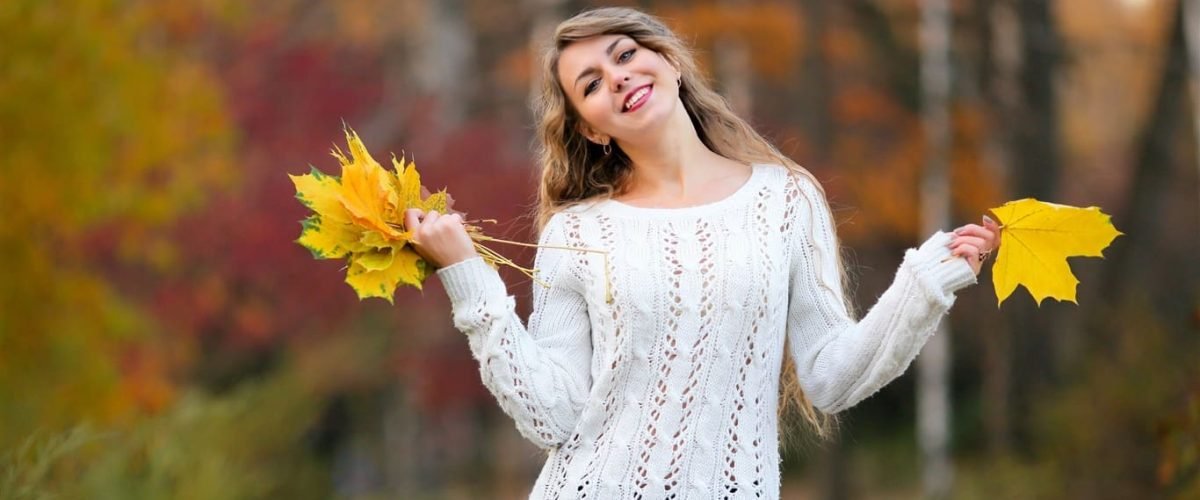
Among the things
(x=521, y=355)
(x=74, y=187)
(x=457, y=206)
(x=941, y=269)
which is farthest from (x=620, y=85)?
(x=457, y=206)

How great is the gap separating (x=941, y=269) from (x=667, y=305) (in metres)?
0.60

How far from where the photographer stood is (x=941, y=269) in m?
3.64

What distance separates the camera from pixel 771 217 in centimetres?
391

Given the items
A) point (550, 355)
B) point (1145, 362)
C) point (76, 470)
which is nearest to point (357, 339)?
point (1145, 362)

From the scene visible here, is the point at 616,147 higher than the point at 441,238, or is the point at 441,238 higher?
the point at 616,147

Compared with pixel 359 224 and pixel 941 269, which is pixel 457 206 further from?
pixel 941 269

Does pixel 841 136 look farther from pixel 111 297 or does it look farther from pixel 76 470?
pixel 76 470

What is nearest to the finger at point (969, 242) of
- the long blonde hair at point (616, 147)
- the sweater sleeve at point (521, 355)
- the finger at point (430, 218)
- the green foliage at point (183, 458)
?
the long blonde hair at point (616, 147)

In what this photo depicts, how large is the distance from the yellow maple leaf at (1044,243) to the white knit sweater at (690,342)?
0.36 feet

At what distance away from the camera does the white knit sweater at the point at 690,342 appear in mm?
3744

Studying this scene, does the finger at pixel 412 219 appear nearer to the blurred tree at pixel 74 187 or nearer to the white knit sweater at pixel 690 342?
the white knit sweater at pixel 690 342

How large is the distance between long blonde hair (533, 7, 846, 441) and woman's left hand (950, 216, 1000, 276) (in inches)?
18.1

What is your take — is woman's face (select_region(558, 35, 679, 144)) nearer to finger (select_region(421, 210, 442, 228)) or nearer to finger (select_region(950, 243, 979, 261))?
finger (select_region(421, 210, 442, 228))

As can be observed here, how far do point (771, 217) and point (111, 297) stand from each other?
25.8ft
